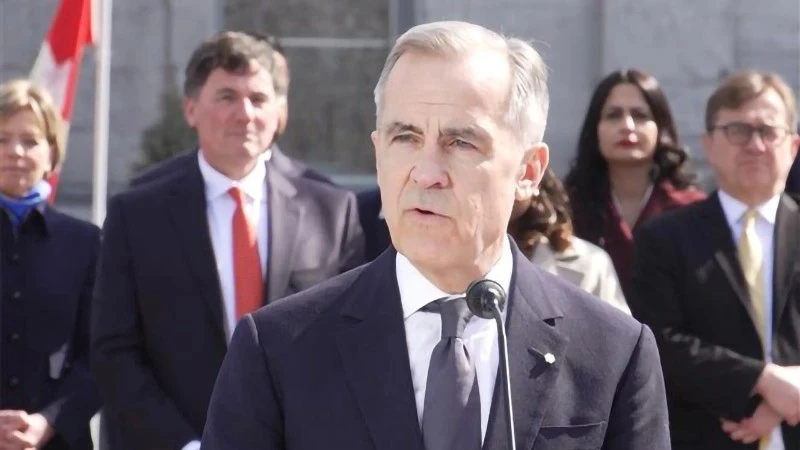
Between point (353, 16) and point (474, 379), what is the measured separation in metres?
7.56

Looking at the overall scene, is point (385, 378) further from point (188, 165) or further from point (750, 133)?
point (750, 133)

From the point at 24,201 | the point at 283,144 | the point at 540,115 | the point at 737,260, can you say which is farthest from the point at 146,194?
the point at 283,144

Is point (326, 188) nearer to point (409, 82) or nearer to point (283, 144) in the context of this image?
point (409, 82)

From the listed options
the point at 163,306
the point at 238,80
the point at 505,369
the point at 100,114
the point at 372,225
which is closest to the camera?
the point at 505,369

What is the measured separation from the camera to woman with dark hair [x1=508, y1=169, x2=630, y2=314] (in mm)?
4824

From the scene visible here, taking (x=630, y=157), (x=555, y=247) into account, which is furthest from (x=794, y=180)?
(x=555, y=247)

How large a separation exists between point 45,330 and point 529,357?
2.86 meters

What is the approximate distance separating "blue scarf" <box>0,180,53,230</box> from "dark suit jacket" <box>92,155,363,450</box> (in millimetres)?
→ 534

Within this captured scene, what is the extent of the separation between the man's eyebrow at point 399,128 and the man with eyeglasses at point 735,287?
103 inches

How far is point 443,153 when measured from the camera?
2664mm

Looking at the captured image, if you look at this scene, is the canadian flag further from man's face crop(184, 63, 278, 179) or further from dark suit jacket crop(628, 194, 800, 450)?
dark suit jacket crop(628, 194, 800, 450)

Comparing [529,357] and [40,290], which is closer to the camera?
[529,357]

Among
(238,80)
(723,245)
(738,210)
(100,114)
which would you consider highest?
(238,80)

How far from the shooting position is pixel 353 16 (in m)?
10.1
